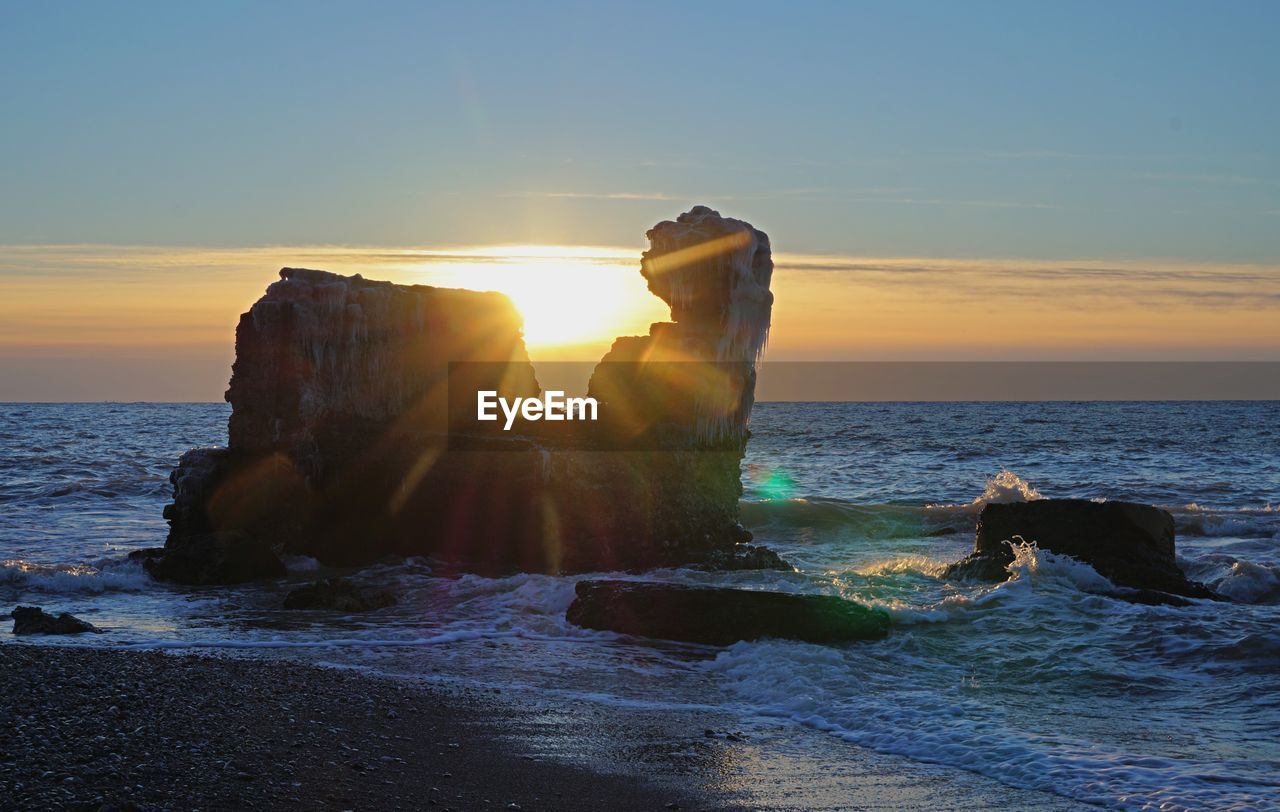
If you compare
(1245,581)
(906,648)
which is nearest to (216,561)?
(906,648)

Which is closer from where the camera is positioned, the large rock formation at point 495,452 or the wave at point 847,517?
the large rock formation at point 495,452

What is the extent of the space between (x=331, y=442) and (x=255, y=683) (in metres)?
10.1

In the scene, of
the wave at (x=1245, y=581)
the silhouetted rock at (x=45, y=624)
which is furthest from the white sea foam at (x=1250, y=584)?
the silhouetted rock at (x=45, y=624)

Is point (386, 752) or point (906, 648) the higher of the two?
point (386, 752)

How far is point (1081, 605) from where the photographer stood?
1616 cm

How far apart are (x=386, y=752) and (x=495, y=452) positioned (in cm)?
1119

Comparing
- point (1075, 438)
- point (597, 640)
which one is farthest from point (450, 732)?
point (1075, 438)

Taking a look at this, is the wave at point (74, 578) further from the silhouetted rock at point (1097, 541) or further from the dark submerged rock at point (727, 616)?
the silhouetted rock at point (1097, 541)

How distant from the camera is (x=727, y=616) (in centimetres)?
1430

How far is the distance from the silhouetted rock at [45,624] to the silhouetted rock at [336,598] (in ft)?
9.05

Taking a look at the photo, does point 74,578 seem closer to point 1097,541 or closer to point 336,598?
point 336,598

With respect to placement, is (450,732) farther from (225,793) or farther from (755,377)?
(755,377)

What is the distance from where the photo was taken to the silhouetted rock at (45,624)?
45.1 feet

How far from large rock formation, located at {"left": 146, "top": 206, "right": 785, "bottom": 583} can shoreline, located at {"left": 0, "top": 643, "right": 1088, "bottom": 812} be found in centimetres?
839
